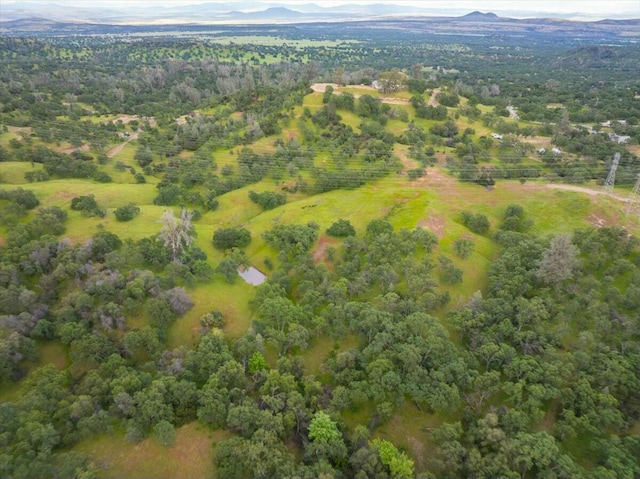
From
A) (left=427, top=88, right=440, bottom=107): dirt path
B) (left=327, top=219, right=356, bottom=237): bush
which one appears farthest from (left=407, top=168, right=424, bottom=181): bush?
(left=427, top=88, right=440, bottom=107): dirt path

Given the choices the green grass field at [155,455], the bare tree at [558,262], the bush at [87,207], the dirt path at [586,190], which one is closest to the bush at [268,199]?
the bush at [87,207]

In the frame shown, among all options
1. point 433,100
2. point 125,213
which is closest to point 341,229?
point 125,213

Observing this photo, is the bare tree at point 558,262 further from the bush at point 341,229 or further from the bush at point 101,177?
the bush at point 101,177

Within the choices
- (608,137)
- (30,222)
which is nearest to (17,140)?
(30,222)

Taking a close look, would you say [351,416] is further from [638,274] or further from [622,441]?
[638,274]

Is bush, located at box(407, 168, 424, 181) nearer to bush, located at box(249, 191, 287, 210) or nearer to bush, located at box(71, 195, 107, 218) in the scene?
bush, located at box(249, 191, 287, 210)

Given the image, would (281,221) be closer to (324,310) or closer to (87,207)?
(324,310)
